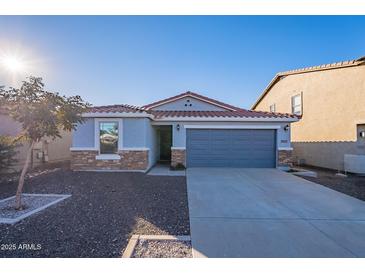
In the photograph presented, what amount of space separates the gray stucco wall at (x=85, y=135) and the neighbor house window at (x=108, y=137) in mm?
451

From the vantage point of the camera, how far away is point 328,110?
41.7ft

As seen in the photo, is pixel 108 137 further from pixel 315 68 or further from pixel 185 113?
pixel 315 68

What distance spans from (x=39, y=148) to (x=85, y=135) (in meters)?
3.84

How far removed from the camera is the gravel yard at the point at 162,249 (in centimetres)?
322

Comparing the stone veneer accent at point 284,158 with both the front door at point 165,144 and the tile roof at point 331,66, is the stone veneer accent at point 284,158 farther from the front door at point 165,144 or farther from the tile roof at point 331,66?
the front door at point 165,144

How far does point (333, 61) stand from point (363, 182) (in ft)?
24.9

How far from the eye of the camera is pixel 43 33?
646cm

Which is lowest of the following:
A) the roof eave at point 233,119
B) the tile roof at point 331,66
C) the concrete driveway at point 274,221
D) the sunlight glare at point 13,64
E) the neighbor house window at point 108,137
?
the concrete driveway at point 274,221

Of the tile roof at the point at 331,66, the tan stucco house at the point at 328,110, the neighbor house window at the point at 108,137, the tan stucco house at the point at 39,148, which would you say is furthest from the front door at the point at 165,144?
the tile roof at the point at 331,66

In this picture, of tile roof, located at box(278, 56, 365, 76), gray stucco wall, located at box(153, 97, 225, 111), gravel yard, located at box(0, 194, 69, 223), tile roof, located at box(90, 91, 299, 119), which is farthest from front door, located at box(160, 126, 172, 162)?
tile roof, located at box(278, 56, 365, 76)

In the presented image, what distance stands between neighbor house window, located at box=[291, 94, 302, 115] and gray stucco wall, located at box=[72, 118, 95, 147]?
45.8 feet
